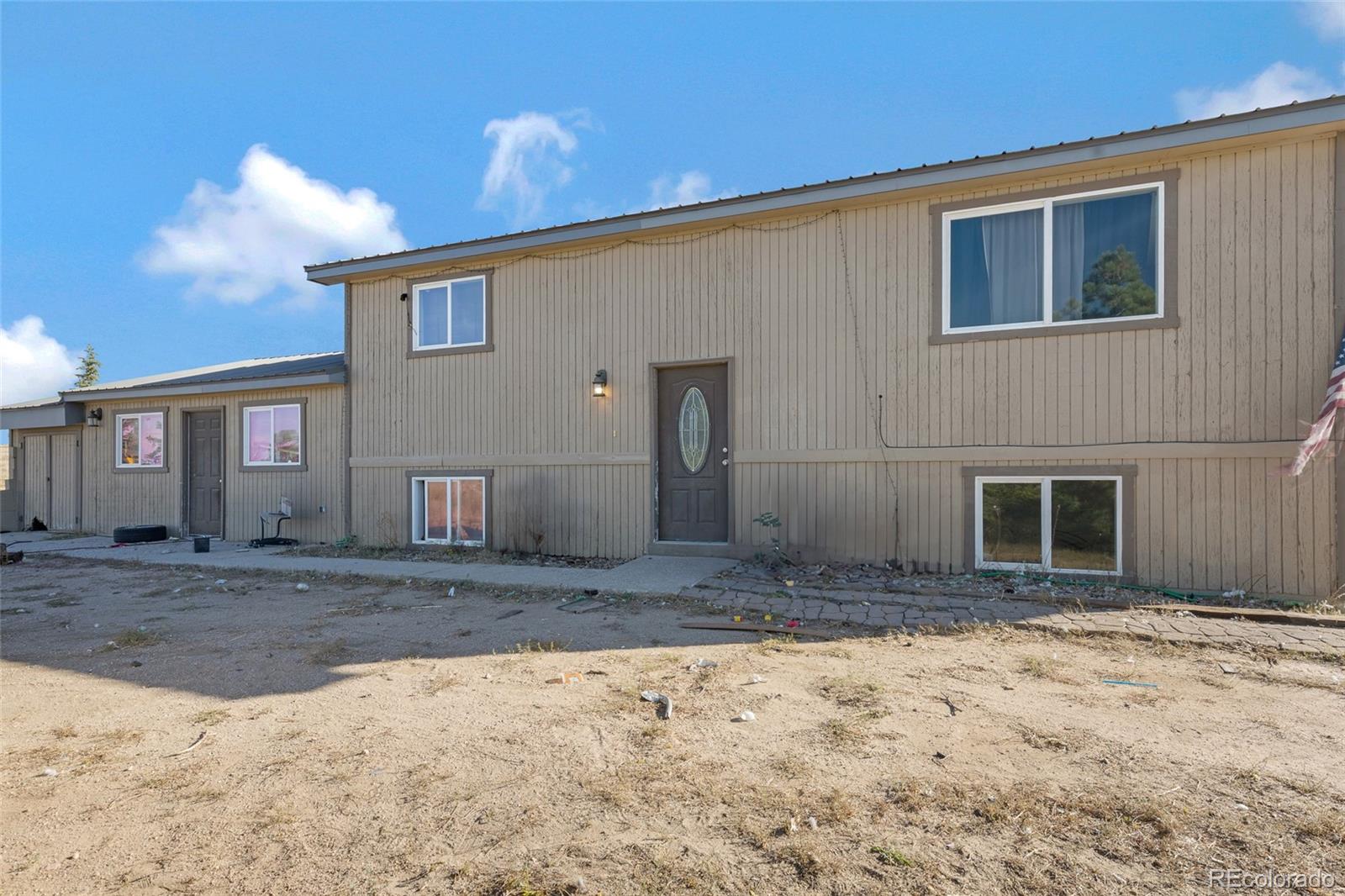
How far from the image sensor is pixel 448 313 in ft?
32.7

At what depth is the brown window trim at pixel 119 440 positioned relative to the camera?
12.2 metres

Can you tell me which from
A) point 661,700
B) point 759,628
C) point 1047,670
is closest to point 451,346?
point 759,628

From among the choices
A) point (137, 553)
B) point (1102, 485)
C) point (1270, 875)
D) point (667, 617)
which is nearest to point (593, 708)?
point (667, 617)

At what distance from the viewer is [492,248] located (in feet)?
30.5

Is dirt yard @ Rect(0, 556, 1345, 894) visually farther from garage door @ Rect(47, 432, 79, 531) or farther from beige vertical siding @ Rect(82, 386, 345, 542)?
garage door @ Rect(47, 432, 79, 531)

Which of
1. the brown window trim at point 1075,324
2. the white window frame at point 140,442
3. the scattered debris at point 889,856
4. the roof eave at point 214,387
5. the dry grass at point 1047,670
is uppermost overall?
the brown window trim at point 1075,324

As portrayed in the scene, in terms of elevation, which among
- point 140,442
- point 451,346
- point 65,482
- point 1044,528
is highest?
point 451,346

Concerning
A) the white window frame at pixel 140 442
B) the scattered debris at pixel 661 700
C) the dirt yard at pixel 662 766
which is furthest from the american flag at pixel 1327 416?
the white window frame at pixel 140 442

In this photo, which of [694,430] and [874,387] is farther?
[694,430]

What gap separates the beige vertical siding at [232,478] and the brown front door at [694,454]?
5.57 m

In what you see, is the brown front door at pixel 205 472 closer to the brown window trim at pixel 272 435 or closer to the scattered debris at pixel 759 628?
the brown window trim at pixel 272 435

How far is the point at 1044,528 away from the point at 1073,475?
0.61 meters

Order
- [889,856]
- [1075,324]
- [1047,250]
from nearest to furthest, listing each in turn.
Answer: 1. [889,856]
2. [1075,324]
3. [1047,250]

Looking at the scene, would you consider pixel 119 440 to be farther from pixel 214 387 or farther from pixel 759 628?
pixel 759 628
